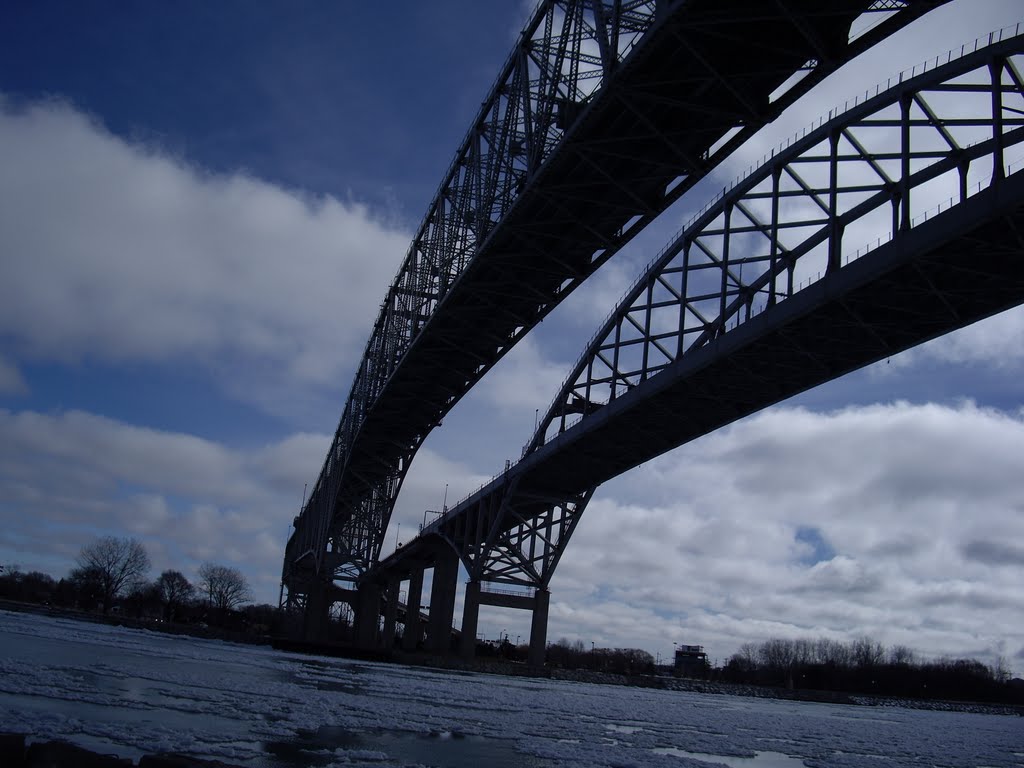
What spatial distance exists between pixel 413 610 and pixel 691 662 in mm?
75361

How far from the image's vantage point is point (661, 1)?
63.1 feet

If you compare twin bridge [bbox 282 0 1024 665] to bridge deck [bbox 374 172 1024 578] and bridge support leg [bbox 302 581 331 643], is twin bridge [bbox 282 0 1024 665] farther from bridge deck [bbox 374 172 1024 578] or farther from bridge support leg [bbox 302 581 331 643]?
bridge support leg [bbox 302 581 331 643]

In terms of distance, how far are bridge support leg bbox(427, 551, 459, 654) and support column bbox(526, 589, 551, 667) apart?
27.2 ft

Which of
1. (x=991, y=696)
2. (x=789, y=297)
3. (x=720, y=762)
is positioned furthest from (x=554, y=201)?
(x=991, y=696)

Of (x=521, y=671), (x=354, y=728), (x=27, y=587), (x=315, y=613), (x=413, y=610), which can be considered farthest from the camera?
(x=27, y=587)

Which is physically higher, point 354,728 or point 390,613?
point 390,613

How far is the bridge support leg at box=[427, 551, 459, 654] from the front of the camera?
59625 mm

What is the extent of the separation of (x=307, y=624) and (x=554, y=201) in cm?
5889

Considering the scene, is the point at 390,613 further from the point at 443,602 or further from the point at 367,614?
the point at 443,602

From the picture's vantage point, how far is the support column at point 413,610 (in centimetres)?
7569

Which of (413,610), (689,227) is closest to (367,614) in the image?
(413,610)

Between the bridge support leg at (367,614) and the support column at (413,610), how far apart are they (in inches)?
112

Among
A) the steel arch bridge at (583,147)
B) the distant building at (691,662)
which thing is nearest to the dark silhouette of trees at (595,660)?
the distant building at (691,662)

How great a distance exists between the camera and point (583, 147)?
2344 cm
